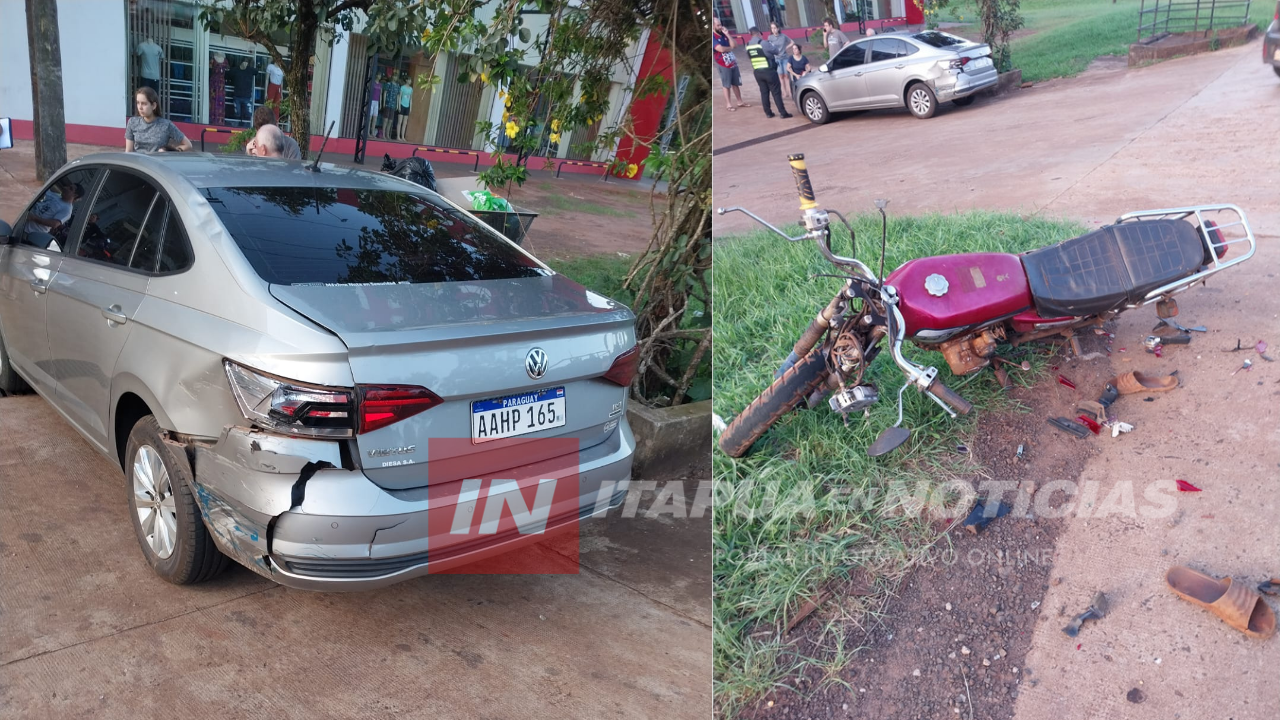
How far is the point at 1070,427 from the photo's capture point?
7.48 feet

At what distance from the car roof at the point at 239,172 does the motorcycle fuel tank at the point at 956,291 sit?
216 cm

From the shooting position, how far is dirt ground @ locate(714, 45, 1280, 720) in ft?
5.19

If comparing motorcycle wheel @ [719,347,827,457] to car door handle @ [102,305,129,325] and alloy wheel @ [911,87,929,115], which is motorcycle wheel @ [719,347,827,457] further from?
car door handle @ [102,305,129,325]

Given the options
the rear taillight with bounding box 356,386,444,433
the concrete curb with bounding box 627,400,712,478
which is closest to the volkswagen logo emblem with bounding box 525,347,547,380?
the rear taillight with bounding box 356,386,444,433

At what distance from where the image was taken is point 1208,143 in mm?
2352

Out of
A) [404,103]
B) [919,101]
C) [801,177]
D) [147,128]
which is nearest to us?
[801,177]

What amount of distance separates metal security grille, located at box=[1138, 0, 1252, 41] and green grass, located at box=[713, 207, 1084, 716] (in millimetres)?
516

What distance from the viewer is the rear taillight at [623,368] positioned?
3.05 m

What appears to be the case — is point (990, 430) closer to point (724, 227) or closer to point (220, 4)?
point (724, 227)

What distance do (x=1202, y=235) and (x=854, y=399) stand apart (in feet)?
3.21

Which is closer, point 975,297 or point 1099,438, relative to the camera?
point 1099,438

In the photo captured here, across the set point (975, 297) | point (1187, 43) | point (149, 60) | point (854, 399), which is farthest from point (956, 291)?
point (149, 60)

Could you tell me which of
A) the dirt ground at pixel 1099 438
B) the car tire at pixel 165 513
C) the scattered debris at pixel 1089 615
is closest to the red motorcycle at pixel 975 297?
the dirt ground at pixel 1099 438

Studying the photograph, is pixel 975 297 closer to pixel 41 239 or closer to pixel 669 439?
pixel 669 439
